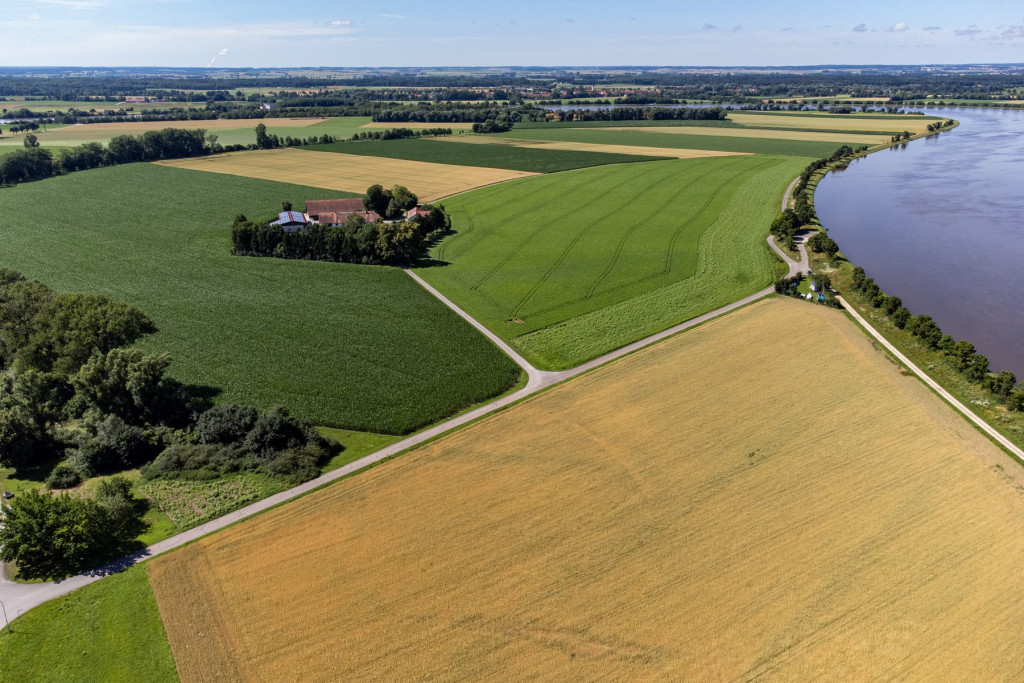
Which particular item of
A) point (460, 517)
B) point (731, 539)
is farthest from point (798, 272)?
point (460, 517)

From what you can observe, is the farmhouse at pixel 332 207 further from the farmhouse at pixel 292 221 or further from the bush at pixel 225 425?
the bush at pixel 225 425

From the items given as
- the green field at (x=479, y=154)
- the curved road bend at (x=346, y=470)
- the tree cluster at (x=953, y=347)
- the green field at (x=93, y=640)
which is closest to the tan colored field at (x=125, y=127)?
the green field at (x=479, y=154)

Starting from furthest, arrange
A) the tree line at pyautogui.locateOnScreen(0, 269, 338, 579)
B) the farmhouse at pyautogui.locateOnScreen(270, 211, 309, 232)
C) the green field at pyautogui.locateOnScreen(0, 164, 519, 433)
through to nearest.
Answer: the farmhouse at pyautogui.locateOnScreen(270, 211, 309, 232), the green field at pyautogui.locateOnScreen(0, 164, 519, 433), the tree line at pyautogui.locateOnScreen(0, 269, 338, 579)

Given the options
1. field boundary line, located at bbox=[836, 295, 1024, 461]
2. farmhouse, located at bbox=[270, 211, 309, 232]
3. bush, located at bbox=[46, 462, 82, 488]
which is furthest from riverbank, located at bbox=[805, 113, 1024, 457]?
farmhouse, located at bbox=[270, 211, 309, 232]

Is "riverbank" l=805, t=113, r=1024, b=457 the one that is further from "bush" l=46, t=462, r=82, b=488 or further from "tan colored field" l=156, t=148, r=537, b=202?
"tan colored field" l=156, t=148, r=537, b=202

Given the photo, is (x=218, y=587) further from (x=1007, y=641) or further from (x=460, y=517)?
(x=1007, y=641)

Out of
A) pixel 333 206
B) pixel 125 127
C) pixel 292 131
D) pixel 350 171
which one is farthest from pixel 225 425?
pixel 125 127
